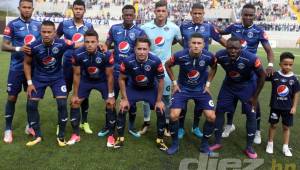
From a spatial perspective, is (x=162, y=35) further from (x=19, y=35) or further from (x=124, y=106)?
(x=19, y=35)

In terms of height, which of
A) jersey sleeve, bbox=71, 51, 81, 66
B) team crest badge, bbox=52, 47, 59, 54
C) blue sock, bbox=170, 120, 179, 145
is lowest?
blue sock, bbox=170, 120, 179, 145

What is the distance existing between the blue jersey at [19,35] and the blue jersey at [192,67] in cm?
245

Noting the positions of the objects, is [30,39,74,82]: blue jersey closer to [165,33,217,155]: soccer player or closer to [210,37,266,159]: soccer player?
[165,33,217,155]: soccer player

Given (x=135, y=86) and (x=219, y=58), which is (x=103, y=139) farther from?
(x=219, y=58)

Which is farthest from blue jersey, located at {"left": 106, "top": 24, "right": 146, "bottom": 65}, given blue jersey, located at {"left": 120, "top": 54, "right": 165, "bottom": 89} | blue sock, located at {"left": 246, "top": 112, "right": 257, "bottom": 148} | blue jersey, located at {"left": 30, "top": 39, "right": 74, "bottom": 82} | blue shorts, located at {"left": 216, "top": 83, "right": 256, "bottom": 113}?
blue sock, located at {"left": 246, "top": 112, "right": 257, "bottom": 148}

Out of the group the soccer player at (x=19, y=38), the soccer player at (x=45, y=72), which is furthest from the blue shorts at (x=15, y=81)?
the soccer player at (x=45, y=72)

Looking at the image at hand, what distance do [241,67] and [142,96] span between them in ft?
5.63

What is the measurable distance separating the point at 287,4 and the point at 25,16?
46870 millimetres

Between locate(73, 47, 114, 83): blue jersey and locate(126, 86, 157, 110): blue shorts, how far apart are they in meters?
0.61

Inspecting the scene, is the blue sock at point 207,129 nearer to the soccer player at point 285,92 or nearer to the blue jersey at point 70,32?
the soccer player at point 285,92

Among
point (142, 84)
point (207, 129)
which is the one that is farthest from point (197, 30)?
point (207, 129)

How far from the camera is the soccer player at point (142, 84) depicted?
6.29 metres

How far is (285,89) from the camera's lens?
6.11 m

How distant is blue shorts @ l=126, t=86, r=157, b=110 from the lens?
254 inches
